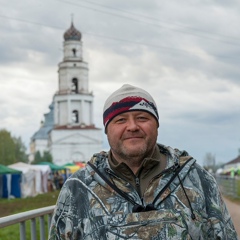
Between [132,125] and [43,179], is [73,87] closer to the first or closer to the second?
[43,179]

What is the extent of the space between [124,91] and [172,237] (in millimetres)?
835

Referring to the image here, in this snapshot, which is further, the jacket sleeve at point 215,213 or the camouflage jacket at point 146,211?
the jacket sleeve at point 215,213

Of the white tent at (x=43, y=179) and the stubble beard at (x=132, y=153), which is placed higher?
the white tent at (x=43, y=179)

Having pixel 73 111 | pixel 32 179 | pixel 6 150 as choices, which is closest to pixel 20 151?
pixel 73 111

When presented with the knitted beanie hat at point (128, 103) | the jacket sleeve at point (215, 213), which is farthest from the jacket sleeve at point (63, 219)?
the jacket sleeve at point (215, 213)

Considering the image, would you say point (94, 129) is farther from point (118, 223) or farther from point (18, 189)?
point (118, 223)

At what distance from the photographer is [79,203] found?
374 cm

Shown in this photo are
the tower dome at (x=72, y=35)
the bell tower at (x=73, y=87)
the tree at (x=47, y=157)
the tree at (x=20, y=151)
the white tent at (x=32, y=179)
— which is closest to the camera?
the white tent at (x=32, y=179)

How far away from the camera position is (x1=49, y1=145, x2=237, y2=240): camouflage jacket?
3.60m

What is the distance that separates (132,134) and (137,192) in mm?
301

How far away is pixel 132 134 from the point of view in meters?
3.76

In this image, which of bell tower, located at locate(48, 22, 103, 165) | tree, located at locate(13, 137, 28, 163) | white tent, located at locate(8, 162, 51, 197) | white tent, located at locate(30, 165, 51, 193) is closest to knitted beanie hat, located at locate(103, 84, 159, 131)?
white tent, located at locate(8, 162, 51, 197)

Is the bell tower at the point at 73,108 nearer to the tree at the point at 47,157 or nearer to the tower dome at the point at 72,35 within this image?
the tower dome at the point at 72,35

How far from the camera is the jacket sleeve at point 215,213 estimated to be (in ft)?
12.2
